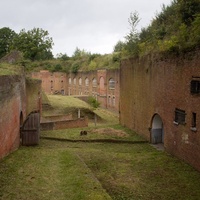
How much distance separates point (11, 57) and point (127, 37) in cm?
1017

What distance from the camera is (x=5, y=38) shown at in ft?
227

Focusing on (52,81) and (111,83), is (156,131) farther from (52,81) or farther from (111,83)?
(52,81)

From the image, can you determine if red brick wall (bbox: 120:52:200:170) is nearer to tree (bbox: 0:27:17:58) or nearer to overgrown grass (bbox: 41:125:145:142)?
overgrown grass (bbox: 41:125:145:142)

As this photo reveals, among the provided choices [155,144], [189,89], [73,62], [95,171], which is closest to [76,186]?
[95,171]

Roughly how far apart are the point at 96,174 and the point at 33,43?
50.4 metres

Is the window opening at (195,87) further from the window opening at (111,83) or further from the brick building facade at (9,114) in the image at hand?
the window opening at (111,83)

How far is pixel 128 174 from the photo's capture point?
12.5 metres

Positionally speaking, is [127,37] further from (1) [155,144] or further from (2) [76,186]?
(2) [76,186]

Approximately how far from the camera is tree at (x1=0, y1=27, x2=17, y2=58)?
220 ft

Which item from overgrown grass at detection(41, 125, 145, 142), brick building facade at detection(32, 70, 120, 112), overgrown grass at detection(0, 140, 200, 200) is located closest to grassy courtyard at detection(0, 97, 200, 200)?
overgrown grass at detection(0, 140, 200, 200)

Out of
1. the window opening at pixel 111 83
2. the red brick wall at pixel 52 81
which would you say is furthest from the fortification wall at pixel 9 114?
the red brick wall at pixel 52 81

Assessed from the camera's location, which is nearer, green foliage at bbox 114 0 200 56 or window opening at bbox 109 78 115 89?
green foliage at bbox 114 0 200 56

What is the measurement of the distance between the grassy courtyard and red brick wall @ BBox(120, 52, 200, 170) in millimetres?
913

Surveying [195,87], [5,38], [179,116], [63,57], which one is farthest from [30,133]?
[5,38]
